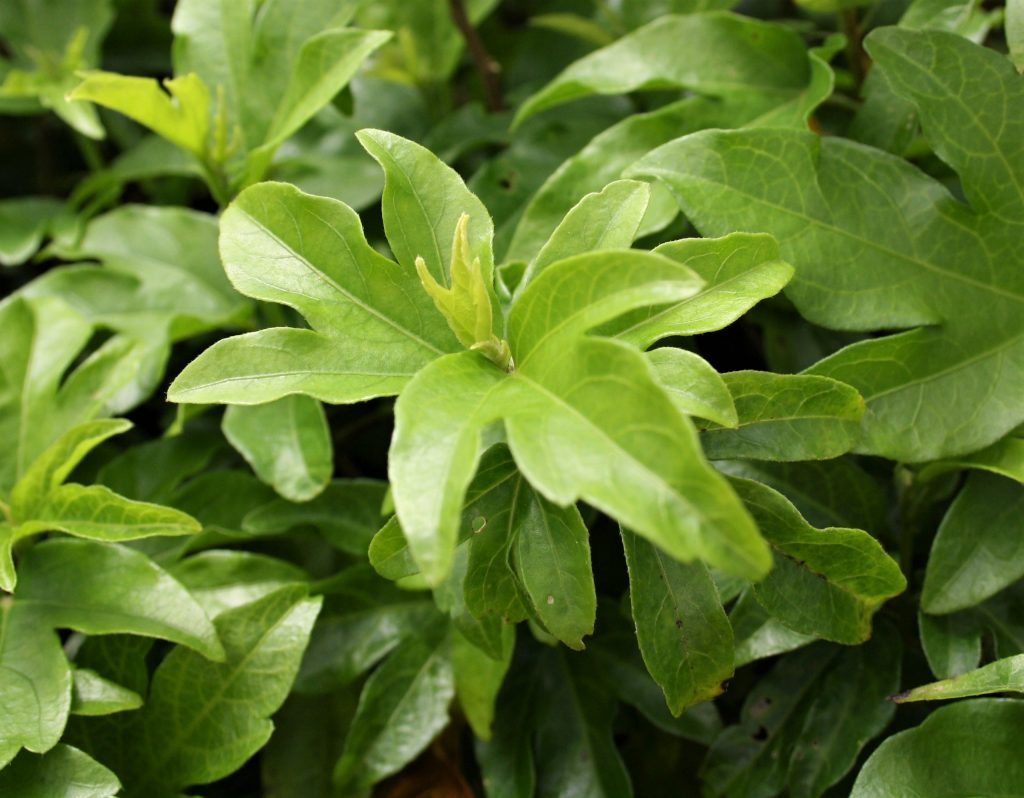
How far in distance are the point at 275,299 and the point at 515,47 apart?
0.78 m

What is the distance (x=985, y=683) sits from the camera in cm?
65

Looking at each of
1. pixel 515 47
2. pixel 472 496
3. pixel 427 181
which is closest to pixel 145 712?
pixel 472 496

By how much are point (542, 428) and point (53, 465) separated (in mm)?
512

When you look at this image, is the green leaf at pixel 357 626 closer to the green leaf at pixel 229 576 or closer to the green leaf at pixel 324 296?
the green leaf at pixel 229 576

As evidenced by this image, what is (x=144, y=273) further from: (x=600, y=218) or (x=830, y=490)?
(x=830, y=490)

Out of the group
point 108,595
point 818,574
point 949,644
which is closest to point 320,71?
point 108,595

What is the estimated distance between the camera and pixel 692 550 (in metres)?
0.47

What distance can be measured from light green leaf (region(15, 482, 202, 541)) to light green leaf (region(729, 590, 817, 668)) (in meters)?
0.42

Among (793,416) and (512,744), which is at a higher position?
(793,416)

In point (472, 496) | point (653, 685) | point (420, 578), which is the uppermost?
point (472, 496)

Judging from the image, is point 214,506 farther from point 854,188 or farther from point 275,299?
point 854,188

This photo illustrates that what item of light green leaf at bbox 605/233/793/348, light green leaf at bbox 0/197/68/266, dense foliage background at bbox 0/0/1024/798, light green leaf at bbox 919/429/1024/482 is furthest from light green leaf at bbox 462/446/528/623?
light green leaf at bbox 0/197/68/266

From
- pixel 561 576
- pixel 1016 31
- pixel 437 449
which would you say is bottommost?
pixel 561 576

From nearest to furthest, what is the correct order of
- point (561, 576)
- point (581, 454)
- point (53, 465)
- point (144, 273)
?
1. point (581, 454)
2. point (561, 576)
3. point (53, 465)
4. point (144, 273)
